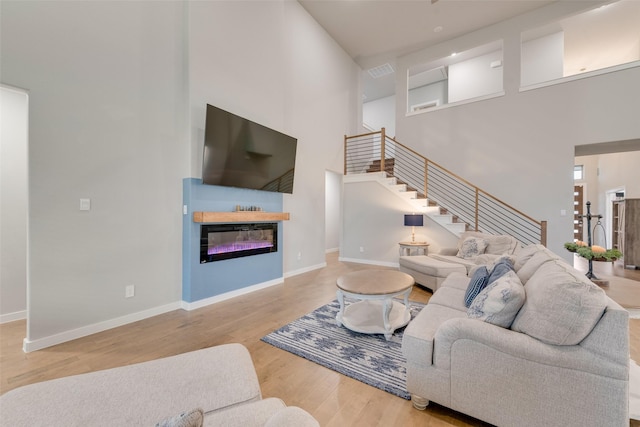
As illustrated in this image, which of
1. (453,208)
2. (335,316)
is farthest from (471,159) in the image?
(335,316)

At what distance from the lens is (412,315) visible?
3.02 meters

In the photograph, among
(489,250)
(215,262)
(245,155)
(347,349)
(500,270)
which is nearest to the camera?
(500,270)

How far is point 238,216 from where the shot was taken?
3707mm

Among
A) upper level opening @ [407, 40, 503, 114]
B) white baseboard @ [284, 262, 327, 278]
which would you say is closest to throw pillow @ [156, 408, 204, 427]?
white baseboard @ [284, 262, 327, 278]

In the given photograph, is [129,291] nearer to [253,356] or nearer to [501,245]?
[253,356]

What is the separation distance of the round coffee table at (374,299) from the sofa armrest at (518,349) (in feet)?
2.99

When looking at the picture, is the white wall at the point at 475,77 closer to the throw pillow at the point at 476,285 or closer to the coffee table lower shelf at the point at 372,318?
the throw pillow at the point at 476,285

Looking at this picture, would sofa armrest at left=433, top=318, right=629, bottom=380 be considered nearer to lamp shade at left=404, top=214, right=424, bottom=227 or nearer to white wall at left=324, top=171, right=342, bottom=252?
lamp shade at left=404, top=214, right=424, bottom=227

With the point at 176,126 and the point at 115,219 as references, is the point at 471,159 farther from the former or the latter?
the point at 115,219

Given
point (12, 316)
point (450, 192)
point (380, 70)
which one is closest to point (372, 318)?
point (12, 316)

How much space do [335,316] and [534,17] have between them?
273 inches

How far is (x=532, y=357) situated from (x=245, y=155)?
3.61 metres

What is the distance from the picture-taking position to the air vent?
724cm

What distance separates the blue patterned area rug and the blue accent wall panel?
1.34 metres
